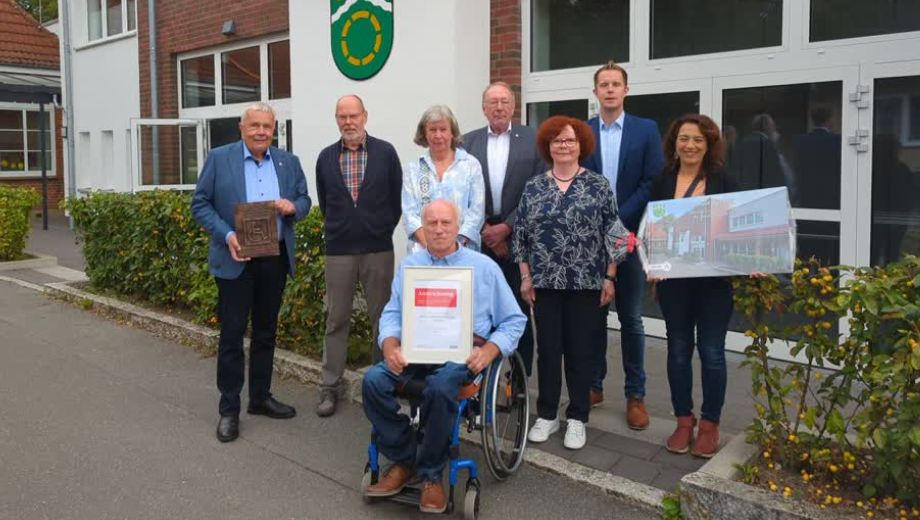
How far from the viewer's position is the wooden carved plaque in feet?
15.2

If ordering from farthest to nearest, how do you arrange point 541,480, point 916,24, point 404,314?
1. point 916,24
2. point 541,480
3. point 404,314

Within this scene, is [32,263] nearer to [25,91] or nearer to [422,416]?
[25,91]

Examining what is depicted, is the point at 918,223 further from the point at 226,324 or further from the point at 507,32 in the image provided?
the point at 226,324

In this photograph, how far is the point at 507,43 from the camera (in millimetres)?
7547

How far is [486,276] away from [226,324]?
5.61 ft

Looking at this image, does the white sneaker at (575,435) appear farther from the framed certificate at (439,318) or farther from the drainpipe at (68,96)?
the drainpipe at (68,96)

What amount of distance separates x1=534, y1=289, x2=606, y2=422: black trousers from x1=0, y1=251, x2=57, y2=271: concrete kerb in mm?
9454

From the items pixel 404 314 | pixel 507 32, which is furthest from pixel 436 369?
pixel 507 32

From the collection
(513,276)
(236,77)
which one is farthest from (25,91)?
(513,276)

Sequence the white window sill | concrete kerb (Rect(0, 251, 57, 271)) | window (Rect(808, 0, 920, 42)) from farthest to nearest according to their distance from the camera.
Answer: the white window sill < concrete kerb (Rect(0, 251, 57, 271)) < window (Rect(808, 0, 920, 42))

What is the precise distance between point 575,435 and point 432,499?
110 cm

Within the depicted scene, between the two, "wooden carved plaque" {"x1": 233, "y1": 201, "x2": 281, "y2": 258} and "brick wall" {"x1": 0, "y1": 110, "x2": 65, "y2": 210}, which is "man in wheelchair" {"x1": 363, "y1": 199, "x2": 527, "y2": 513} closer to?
"wooden carved plaque" {"x1": 233, "y1": 201, "x2": 281, "y2": 258}

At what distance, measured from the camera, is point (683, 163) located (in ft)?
13.8

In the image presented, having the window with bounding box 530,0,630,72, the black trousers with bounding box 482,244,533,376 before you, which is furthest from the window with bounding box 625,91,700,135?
the black trousers with bounding box 482,244,533,376
